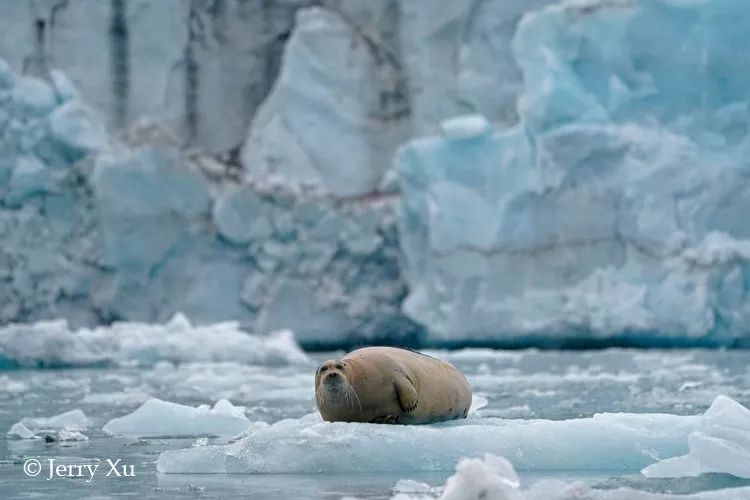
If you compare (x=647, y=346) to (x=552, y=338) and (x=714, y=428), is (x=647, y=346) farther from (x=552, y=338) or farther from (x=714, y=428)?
(x=714, y=428)

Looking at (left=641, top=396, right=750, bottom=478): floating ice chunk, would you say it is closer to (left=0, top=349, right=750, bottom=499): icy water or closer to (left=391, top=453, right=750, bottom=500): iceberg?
(left=0, top=349, right=750, bottom=499): icy water

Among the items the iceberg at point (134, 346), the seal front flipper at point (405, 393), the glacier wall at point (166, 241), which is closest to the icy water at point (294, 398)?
the iceberg at point (134, 346)

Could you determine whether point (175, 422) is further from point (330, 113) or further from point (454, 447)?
point (330, 113)

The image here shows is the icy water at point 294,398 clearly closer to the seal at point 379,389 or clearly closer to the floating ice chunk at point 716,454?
the floating ice chunk at point 716,454

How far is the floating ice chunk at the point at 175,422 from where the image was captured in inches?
210

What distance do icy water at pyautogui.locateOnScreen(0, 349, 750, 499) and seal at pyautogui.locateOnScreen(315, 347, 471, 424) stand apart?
0.41m

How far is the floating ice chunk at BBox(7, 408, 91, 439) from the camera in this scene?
523 centimetres

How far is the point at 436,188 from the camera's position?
552 inches

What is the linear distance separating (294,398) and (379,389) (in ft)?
10.8

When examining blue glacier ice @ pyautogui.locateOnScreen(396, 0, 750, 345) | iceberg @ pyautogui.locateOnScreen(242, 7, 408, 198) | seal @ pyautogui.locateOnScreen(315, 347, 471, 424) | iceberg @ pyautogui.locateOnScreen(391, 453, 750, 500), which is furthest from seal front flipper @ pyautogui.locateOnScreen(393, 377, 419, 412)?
iceberg @ pyautogui.locateOnScreen(242, 7, 408, 198)

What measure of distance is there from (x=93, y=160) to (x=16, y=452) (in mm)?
11027

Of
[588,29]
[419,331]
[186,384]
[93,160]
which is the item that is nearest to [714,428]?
[186,384]

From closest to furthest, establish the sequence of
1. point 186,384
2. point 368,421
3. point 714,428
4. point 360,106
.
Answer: point 714,428 → point 368,421 → point 186,384 → point 360,106

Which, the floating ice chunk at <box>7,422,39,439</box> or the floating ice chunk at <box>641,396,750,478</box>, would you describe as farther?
the floating ice chunk at <box>7,422,39,439</box>
